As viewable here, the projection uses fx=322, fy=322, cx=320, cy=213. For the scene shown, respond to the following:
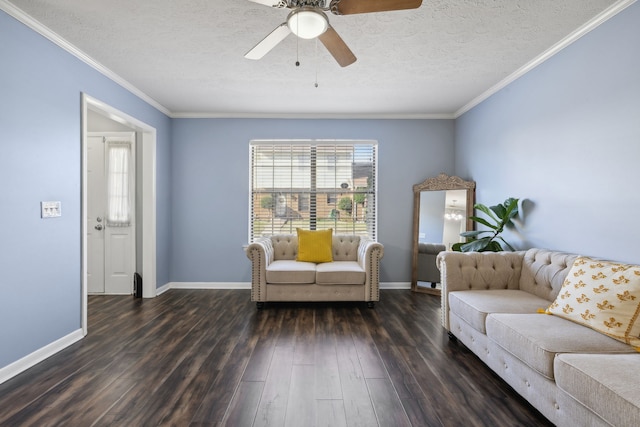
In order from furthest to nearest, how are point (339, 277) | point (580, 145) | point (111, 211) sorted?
point (111, 211) < point (339, 277) < point (580, 145)

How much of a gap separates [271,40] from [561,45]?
2.53m

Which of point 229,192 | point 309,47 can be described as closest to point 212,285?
point 229,192

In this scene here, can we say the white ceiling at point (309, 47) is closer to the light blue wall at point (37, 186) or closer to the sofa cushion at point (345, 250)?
the light blue wall at point (37, 186)

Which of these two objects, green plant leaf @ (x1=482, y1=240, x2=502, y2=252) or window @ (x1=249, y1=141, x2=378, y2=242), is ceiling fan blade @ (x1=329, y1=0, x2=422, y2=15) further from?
window @ (x1=249, y1=141, x2=378, y2=242)

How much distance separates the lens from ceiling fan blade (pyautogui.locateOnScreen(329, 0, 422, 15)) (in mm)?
1777

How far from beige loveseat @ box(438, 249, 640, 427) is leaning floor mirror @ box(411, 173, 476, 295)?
1542mm

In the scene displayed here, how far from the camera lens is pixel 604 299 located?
199cm

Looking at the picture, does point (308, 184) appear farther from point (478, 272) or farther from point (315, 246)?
point (478, 272)

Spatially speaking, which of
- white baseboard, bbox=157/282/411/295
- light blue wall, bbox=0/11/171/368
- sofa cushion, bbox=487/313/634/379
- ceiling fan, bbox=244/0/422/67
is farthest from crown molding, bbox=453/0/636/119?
light blue wall, bbox=0/11/171/368

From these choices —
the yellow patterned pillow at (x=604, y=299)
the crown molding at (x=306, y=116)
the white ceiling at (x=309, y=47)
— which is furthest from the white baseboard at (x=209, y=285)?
the yellow patterned pillow at (x=604, y=299)

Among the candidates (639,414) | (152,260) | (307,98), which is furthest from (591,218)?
(152,260)

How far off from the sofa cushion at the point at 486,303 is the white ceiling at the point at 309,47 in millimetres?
2196

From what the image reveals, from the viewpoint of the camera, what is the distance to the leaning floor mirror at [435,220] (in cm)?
458

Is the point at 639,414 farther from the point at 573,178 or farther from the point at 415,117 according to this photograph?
the point at 415,117
